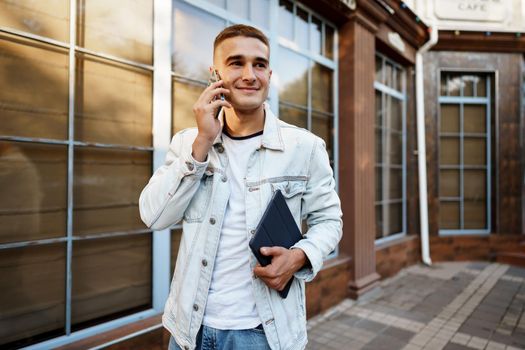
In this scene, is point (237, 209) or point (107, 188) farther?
point (107, 188)

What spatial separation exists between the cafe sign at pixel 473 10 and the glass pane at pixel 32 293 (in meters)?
7.64

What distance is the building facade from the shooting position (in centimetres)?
230

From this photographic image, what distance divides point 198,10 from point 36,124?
1.72 m

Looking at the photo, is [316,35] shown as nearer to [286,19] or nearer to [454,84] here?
[286,19]

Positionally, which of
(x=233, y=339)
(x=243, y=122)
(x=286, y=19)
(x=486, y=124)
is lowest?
(x=233, y=339)

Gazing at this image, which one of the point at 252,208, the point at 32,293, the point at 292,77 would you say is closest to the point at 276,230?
the point at 252,208

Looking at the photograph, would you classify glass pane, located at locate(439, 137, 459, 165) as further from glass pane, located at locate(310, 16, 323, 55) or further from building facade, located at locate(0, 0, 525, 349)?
glass pane, located at locate(310, 16, 323, 55)

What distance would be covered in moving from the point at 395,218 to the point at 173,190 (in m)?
6.03

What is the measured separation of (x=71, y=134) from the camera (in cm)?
248

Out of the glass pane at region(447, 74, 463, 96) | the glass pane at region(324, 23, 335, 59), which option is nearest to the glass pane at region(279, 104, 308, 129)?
the glass pane at region(324, 23, 335, 59)

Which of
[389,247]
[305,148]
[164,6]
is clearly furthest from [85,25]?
[389,247]

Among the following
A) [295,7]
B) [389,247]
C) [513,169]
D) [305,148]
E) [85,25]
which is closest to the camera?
[305,148]

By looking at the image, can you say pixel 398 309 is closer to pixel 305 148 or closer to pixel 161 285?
pixel 161 285

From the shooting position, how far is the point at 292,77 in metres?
4.56
